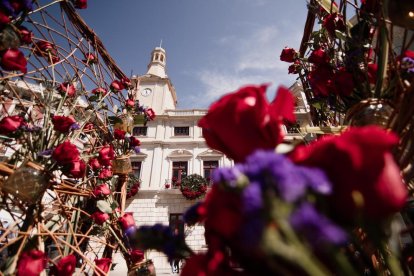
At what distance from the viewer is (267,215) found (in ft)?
0.75

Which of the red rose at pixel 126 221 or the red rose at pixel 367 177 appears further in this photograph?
the red rose at pixel 126 221

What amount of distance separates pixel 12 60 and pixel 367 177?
1.37 metres

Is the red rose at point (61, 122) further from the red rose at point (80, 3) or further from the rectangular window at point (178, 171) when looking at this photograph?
the rectangular window at point (178, 171)

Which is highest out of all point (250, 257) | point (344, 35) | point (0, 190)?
→ point (344, 35)

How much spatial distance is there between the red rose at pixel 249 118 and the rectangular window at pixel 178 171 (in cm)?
1317

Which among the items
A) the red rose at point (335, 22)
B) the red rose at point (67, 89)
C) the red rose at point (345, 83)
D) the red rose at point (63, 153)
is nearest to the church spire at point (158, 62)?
the red rose at point (67, 89)

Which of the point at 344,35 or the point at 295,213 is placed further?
the point at 344,35

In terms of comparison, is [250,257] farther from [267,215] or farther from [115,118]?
[115,118]

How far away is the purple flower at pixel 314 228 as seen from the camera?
23cm

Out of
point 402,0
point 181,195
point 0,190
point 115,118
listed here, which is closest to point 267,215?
point 402,0

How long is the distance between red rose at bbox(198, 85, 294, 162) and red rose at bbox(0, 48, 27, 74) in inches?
42.9

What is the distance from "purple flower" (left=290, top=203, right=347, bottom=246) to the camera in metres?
0.23

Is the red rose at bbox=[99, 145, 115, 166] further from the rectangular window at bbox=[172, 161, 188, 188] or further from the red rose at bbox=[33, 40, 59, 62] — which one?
the rectangular window at bbox=[172, 161, 188, 188]

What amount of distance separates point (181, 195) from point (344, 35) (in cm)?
1257
